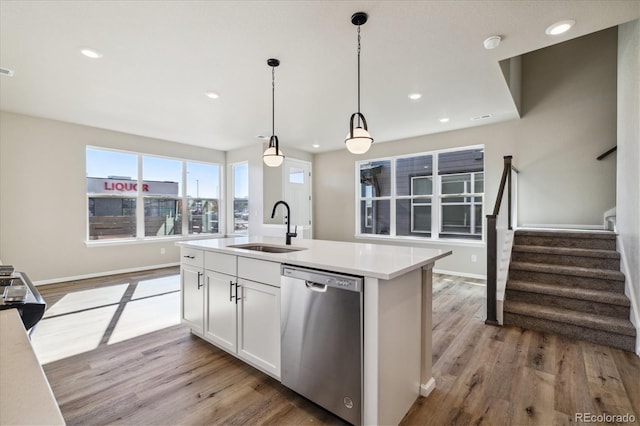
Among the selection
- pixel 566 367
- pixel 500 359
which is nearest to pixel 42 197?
pixel 500 359

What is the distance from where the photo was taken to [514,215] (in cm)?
449

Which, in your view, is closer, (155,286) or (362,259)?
(362,259)

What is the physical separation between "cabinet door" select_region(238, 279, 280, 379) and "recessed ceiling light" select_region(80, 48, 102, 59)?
248 centimetres

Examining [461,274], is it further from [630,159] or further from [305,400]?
[305,400]

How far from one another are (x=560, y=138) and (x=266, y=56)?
4.38 m

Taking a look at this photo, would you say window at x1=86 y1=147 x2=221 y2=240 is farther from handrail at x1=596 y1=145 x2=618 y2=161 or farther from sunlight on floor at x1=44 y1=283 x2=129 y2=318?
handrail at x1=596 y1=145 x2=618 y2=161

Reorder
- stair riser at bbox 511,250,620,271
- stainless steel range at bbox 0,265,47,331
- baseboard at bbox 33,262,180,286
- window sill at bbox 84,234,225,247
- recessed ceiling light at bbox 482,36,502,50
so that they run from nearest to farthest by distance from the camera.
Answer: stainless steel range at bbox 0,265,47,331
recessed ceiling light at bbox 482,36,502,50
stair riser at bbox 511,250,620,271
baseboard at bbox 33,262,180,286
window sill at bbox 84,234,225,247

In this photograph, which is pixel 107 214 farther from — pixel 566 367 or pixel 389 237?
pixel 566 367

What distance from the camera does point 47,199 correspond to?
15.4 ft

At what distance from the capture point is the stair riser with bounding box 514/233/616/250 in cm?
333

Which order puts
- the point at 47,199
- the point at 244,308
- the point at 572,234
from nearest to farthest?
1. the point at 244,308
2. the point at 572,234
3. the point at 47,199

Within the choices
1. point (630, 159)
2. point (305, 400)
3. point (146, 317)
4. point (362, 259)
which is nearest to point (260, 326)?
point (305, 400)

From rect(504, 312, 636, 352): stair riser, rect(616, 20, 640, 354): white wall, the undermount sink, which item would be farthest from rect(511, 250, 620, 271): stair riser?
the undermount sink

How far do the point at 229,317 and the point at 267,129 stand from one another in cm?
376
